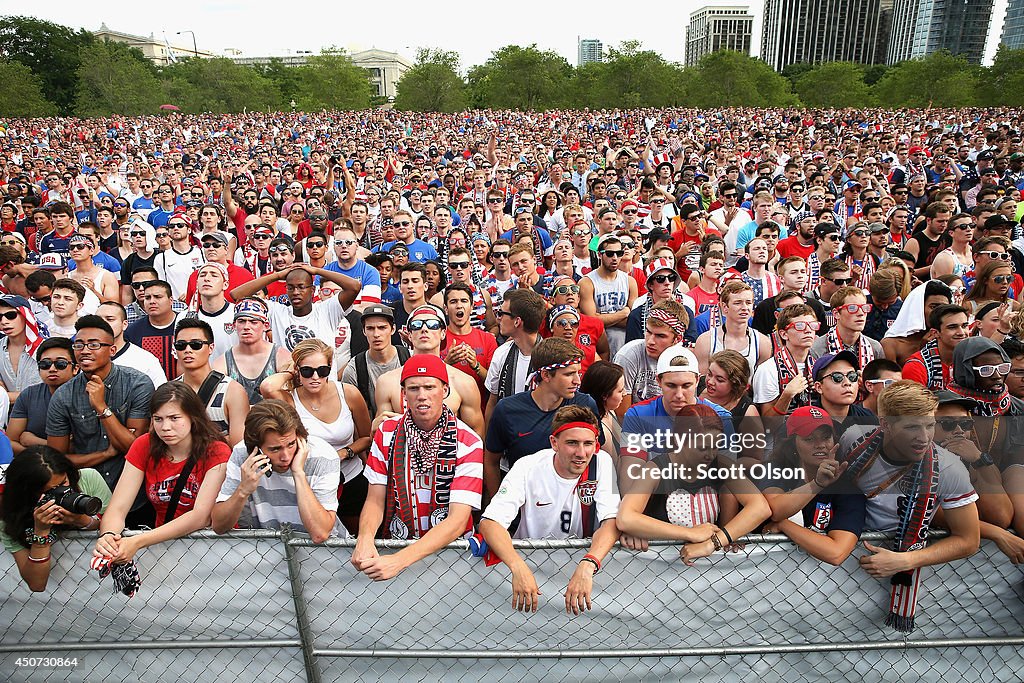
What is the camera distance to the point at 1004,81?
35.3m

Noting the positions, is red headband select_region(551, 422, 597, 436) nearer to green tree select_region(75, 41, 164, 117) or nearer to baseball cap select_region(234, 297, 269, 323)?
baseball cap select_region(234, 297, 269, 323)

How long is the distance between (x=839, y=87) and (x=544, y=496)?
5489cm

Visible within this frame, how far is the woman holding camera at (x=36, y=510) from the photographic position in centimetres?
291

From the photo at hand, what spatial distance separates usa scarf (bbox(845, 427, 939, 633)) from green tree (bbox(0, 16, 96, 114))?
7948cm

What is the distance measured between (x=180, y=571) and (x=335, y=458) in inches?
34.3

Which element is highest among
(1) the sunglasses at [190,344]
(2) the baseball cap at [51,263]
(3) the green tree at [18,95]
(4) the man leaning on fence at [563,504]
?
(3) the green tree at [18,95]

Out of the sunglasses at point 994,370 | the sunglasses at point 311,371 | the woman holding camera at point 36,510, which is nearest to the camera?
the woman holding camera at point 36,510

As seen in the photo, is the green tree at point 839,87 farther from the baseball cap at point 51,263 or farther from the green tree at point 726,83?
the baseball cap at point 51,263

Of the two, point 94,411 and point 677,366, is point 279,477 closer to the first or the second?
point 94,411

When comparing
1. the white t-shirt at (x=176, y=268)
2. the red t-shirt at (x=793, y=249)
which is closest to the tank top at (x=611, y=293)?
the red t-shirt at (x=793, y=249)

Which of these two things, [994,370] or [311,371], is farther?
[311,371]

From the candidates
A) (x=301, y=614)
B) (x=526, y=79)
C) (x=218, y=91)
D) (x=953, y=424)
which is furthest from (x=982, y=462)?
(x=218, y=91)

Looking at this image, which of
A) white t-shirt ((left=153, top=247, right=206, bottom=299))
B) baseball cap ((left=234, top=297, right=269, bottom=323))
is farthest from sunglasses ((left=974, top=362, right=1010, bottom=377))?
white t-shirt ((left=153, top=247, right=206, bottom=299))

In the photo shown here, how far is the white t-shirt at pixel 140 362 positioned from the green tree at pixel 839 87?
173 feet
